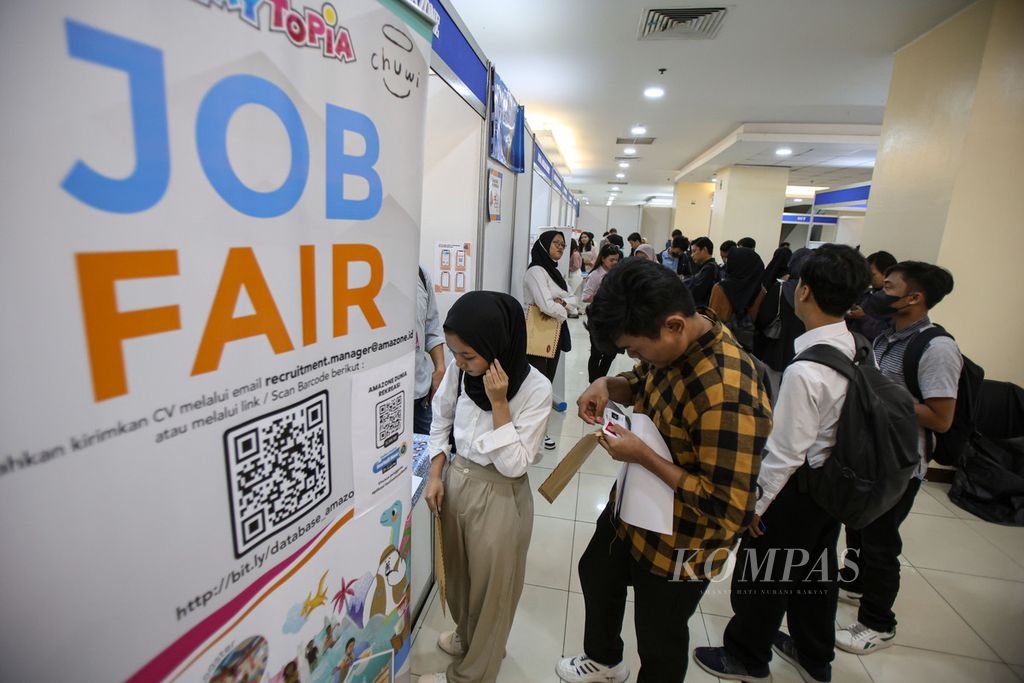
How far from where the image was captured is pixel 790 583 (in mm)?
1657

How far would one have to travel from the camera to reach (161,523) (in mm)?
579

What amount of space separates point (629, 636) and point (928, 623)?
1449 mm

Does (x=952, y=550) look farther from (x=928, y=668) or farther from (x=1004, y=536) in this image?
(x=928, y=668)

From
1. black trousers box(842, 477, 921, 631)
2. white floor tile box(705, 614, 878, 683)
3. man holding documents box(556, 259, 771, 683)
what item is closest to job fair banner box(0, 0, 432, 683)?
man holding documents box(556, 259, 771, 683)

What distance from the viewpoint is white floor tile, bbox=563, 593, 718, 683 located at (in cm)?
183

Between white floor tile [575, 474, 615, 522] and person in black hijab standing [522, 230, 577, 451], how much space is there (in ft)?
1.68

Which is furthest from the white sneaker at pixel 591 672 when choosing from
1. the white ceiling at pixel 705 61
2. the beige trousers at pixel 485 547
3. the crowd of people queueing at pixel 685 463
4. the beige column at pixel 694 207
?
the beige column at pixel 694 207

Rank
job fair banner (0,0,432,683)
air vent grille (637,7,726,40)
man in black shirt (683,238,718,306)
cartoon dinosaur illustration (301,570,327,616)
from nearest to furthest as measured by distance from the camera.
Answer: job fair banner (0,0,432,683) → cartoon dinosaur illustration (301,570,327,616) → air vent grille (637,7,726,40) → man in black shirt (683,238,718,306)

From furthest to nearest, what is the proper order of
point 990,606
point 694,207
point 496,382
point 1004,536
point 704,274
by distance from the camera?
point 694,207
point 704,274
point 1004,536
point 990,606
point 496,382

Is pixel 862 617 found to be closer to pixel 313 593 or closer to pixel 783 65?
pixel 313 593

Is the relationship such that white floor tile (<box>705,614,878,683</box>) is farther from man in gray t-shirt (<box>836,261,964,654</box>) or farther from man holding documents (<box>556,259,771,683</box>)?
man holding documents (<box>556,259,771,683</box>)

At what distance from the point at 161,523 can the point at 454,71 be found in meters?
1.87

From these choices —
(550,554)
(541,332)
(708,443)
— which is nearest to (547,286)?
(541,332)

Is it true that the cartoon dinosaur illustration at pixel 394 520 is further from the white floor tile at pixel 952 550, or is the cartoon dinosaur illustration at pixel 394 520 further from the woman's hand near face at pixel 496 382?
the white floor tile at pixel 952 550
